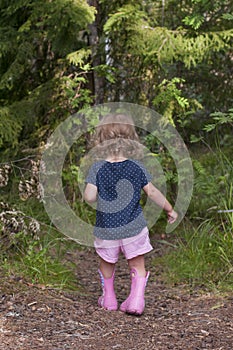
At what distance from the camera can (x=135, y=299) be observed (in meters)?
3.76

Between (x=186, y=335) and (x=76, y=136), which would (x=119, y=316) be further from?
(x=76, y=136)

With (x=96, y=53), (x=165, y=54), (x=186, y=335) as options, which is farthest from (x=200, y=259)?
(x=96, y=53)

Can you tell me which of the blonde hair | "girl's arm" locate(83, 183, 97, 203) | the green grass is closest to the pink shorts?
"girl's arm" locate(83, 183, 97, 203)

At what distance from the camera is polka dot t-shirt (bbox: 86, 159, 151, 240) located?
3.83m

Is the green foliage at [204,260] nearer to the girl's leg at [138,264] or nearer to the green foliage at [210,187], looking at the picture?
the green foliage at [210,187]

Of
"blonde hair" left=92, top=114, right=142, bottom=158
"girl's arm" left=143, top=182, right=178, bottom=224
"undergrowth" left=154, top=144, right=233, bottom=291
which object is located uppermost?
"blonde hair" left=92, top=114, right=142, bottom=158

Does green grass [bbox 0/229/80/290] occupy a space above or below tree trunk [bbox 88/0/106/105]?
below

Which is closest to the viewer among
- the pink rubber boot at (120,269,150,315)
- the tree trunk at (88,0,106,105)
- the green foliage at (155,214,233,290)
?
the pink rubber boot at (120,269,150,315)

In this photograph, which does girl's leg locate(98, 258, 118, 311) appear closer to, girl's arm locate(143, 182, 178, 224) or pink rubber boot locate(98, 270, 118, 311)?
pink rubber boot locate(98, 270, 118, 311)

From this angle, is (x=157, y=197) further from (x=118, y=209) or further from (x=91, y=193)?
(x=91, y=193)

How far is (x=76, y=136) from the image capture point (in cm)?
555

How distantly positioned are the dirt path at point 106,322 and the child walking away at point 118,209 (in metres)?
0.21

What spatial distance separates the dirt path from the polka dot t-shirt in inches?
20.3

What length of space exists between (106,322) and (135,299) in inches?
11.6
